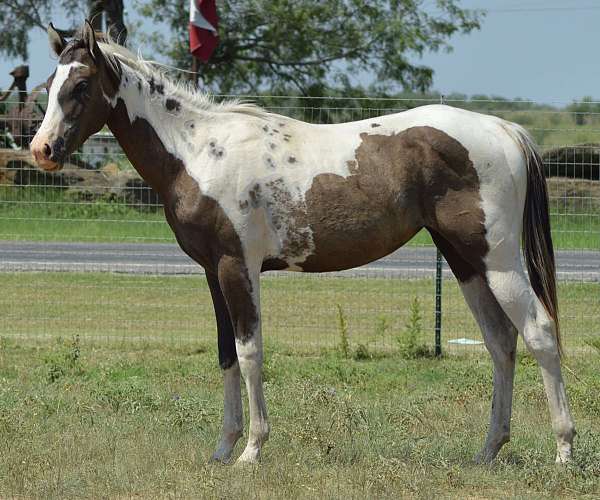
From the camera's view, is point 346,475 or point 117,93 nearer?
point 346,475

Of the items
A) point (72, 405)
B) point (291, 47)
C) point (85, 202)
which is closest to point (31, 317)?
point (85, 202)

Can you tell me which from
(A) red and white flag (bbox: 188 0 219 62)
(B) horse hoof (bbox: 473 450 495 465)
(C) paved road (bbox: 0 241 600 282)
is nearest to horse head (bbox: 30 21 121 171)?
(B) horse hoof (bbox: 473 450 495 465)

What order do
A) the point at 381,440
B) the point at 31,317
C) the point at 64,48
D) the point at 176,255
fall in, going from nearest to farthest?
1. the point at 64,48
2. the point at 381,440
3. the point at 31,317
4. the point at 176,255

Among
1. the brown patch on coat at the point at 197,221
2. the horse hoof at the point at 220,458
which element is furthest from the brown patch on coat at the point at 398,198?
the horse hoof at the point at 220,458

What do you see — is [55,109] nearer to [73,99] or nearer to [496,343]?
[73,99]

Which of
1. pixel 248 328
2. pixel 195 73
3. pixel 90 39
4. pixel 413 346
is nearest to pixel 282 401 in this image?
pixel 248 328

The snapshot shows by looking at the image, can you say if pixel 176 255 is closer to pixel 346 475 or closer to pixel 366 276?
pixel 366 276

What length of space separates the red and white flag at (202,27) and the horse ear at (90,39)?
26.4ft

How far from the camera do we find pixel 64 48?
6230 millimetres

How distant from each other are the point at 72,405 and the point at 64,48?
283 cm

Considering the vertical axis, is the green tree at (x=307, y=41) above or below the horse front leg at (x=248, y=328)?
above

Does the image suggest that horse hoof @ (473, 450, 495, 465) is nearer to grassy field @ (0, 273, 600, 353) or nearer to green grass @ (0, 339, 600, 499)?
green grass @ (0, 339, 600, 499)

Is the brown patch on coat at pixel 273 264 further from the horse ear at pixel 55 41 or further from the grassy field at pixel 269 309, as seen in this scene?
the grassy field at pixel 269 309

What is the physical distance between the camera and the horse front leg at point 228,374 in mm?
6430
